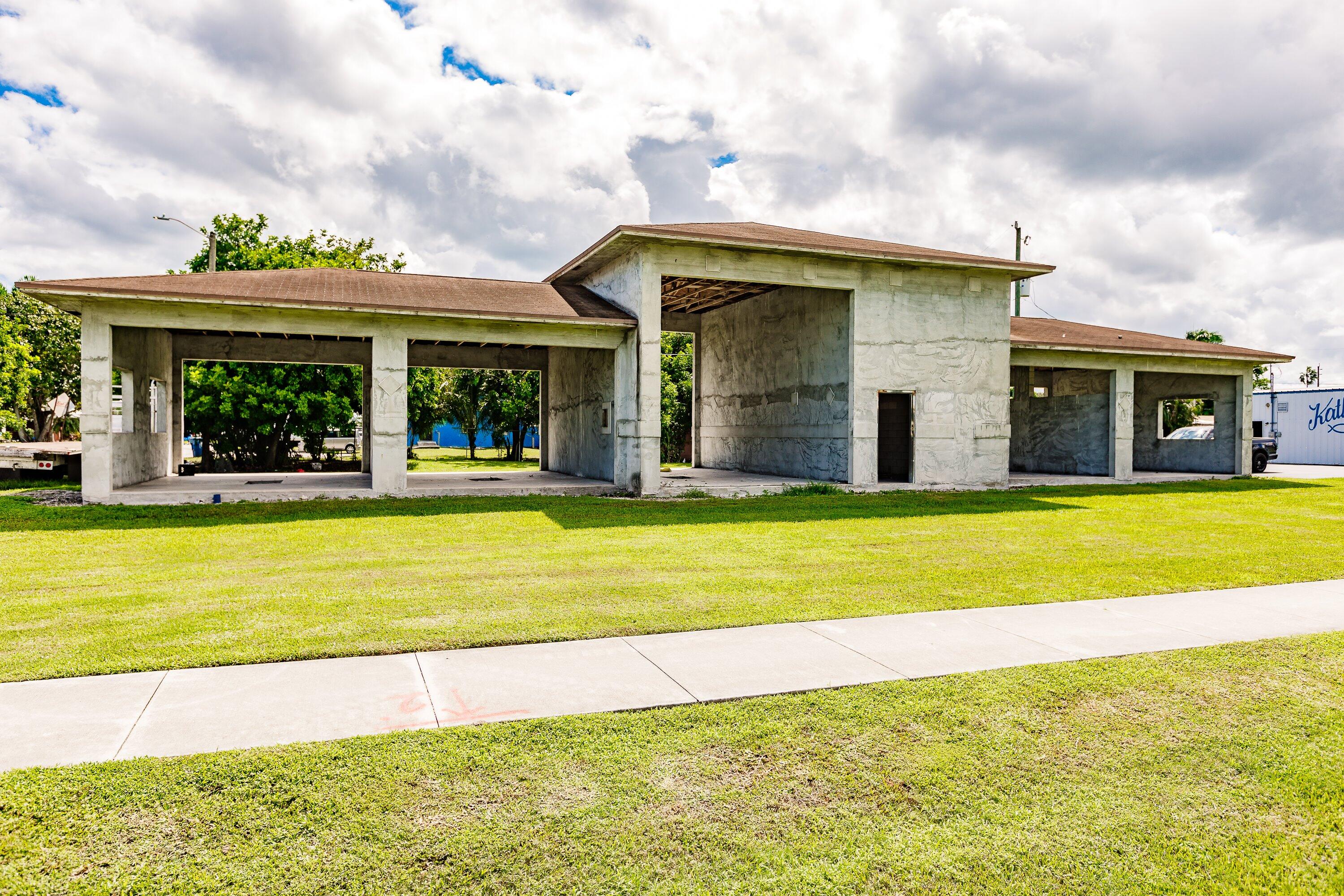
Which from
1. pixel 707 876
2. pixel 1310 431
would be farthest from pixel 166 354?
pixel 1310 431

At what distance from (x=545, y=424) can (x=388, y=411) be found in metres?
9.95

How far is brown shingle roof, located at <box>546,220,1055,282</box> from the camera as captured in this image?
17.8 metres

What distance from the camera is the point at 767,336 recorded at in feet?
80.0

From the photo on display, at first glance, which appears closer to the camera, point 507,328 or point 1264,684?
point 1264,684

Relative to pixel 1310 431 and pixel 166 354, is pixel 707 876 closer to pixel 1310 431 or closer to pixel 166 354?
pixel 166 354

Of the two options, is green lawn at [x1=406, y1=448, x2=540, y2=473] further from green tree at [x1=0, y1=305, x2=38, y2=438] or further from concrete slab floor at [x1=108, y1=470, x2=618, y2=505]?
green tree at [x1=0, y1=305, x2=38, y2=438]

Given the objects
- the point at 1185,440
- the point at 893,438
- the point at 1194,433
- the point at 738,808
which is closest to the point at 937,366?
the point at 893,438

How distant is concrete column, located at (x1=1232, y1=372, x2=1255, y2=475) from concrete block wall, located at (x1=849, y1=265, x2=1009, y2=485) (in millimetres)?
11436

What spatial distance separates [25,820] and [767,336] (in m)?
22.3

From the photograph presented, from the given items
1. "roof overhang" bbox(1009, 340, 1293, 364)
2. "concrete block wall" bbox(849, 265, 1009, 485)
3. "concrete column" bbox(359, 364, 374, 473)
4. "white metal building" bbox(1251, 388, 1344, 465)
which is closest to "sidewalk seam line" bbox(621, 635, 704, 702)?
"concrete block wall" bbox(849, 265, 1009, 485)

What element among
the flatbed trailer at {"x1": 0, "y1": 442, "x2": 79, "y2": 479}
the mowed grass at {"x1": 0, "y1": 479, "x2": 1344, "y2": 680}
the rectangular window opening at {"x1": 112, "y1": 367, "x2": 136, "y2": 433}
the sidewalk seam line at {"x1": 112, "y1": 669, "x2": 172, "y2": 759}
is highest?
the rectangular window opening at {"x1": 112, "y1": 367, "x2": 136, "y2": 433}

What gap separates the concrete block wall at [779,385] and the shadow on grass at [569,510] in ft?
8.46

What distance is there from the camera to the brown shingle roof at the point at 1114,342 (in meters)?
23.5

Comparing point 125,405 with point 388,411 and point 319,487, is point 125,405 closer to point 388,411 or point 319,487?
point 319,487
